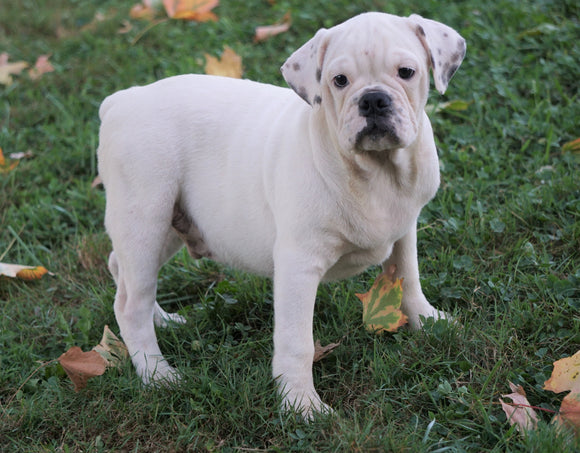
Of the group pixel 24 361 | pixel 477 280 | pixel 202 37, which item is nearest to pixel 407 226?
pixel 477 280

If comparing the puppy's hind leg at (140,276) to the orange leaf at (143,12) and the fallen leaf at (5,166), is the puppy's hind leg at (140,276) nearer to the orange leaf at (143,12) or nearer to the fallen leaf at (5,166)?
the fallen leaf at (5,166)

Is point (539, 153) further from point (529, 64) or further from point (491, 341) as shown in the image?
point (491, 341)

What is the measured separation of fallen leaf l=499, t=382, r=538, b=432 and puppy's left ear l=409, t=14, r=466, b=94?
118 centimetres

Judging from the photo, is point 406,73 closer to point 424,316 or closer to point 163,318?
point 424,316

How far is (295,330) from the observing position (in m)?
2.80

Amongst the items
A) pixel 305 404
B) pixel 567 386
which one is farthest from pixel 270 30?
pixel 567 386

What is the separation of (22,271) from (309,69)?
224cm

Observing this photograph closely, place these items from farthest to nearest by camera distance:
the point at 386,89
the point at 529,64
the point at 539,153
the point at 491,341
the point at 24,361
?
the point at 529,64, the point at 539,153, the point at 24,361, the point at 491,341, the point at 386,89

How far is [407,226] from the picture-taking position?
9.57 ft

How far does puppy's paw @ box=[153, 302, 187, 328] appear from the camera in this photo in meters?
3.53

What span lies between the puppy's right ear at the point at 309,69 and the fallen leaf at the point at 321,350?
3.52 feet

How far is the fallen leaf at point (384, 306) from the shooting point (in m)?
3.12

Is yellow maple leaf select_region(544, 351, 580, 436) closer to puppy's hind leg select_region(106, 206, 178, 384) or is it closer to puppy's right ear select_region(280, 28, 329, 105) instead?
puppy's right ear select_region(280, 28, 329, 105)

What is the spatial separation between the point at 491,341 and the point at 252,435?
41.9 inches
